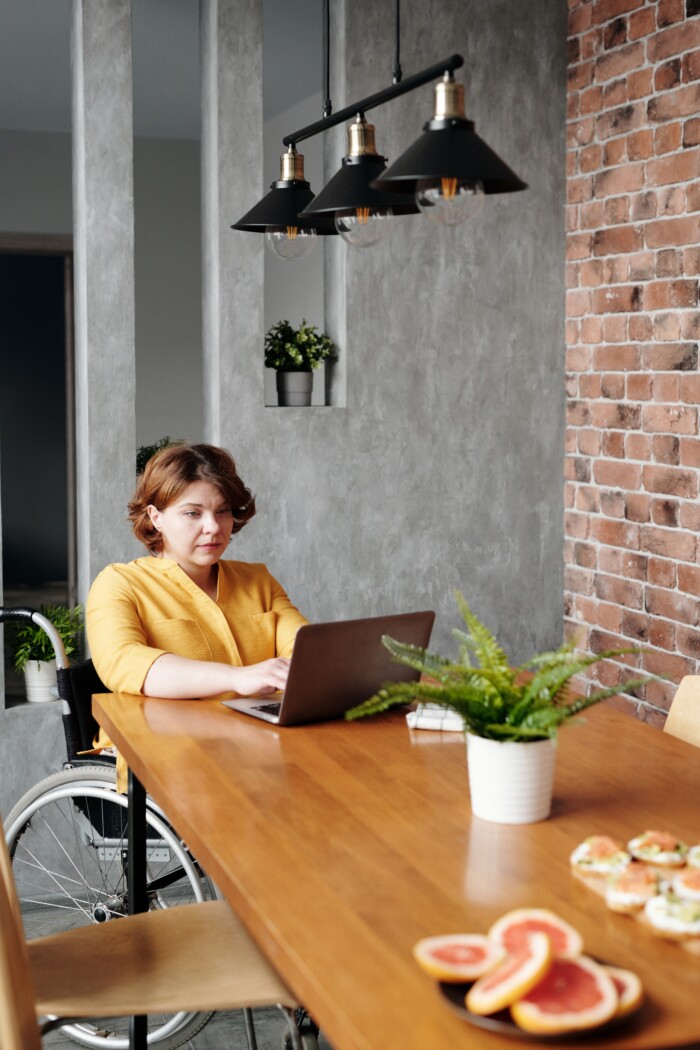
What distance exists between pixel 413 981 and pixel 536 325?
3074mm

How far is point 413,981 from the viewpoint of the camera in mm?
1239

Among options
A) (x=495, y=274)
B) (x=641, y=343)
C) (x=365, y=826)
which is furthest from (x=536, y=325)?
(x=365, y=826)

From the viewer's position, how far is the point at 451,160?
6.07ft

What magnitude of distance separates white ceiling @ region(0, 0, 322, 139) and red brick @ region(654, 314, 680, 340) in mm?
1978

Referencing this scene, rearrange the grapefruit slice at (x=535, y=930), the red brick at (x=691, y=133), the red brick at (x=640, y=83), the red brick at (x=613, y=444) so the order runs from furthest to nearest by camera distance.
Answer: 1. the red brick at (x=613, y=444)
2. the red brick at (x=640, y=83)
3. the red brick at (x=691, y=133)
4. the grapefruit slice at (x=535, y=930)

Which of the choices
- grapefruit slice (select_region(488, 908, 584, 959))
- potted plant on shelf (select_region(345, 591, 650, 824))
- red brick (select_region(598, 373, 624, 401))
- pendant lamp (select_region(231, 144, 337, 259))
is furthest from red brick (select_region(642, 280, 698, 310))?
grapefruit slice (select_region(488, 908, 584, 959))

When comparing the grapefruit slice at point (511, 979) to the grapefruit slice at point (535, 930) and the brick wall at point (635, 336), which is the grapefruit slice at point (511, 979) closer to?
the grapefruit slice at point (535, 930)

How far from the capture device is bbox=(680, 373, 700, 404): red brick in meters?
3.43

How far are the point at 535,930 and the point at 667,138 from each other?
2.80 m

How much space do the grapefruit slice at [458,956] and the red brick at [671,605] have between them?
7.75 ft

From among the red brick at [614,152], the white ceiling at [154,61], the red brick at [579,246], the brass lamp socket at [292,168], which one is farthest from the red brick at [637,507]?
the white ceiling at [154,61]

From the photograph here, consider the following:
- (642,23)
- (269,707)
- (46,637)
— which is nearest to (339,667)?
(269,707)

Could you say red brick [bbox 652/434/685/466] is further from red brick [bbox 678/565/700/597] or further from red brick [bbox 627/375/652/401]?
red brick [bbox 678/565/700/597]

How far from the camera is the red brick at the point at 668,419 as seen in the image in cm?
347
